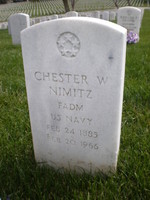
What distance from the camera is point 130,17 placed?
6781 millimetres

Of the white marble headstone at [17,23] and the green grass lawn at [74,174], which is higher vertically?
the white marble headstone at [17,23]

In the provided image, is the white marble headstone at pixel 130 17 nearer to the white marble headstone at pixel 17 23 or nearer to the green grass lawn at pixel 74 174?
the white marble headstone at pixel 17 23

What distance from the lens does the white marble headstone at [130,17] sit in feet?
22.0

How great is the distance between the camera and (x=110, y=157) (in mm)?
1643

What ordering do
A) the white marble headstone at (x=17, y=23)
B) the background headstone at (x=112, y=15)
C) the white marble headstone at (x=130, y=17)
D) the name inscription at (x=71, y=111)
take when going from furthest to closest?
the background headstone at (x=112, y=15) < the white marble headstone at (x=17, y=23) < the white marble headstone at (x=130, y=17) < the name inscription at (x=71, y=111)

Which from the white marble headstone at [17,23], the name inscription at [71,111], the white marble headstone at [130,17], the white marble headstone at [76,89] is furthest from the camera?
the white marble headstone at [17,23]

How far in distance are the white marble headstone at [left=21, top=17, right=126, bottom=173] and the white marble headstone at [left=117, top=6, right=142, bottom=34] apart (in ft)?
19.2

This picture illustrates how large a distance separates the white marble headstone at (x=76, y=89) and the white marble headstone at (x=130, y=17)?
587 centimetres

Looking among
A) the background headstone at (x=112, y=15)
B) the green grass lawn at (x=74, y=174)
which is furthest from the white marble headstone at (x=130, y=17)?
the background headstone at (x=112, y=15)

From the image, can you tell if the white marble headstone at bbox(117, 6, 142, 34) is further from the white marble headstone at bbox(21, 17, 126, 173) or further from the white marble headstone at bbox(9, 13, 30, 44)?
the white marble headstone at bbox(21, 17, 126, 173)

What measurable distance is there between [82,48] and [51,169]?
969 mm

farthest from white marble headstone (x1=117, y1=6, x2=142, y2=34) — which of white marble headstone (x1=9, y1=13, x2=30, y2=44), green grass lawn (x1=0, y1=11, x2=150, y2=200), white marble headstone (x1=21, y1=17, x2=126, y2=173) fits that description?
white marble headstone (x1=21, y1=17, x2=126, y2=173)

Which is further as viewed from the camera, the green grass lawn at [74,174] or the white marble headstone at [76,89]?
the green grass lawn at [74,174]

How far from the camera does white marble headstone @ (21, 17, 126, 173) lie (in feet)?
4.44
